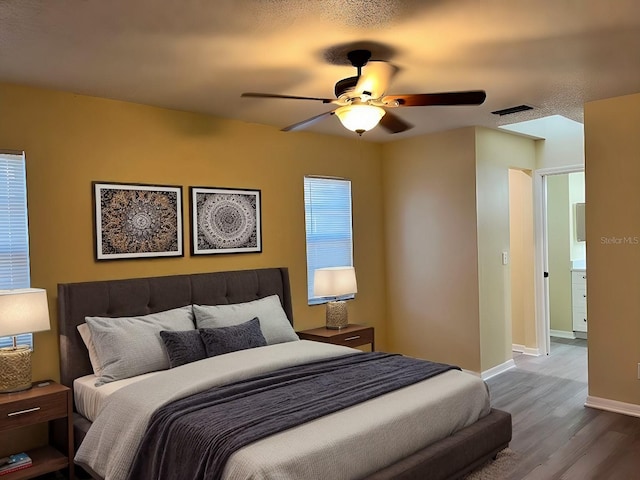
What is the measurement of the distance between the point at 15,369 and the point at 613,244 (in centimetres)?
430

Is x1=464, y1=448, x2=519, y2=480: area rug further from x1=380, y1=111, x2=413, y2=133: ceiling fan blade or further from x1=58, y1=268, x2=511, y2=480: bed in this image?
x1=380, y1=111, x2=413, y2=133: ceiling fan blade

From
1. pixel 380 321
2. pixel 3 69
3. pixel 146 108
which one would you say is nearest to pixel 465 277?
pixel 380 321

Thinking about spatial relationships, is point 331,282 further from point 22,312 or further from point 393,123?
point 22,312

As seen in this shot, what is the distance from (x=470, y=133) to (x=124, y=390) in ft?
12.5

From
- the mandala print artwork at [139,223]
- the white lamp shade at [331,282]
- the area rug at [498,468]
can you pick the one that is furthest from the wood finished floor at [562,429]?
the mandala print artwork at [139,223]

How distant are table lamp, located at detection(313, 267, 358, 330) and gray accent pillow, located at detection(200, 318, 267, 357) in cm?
104

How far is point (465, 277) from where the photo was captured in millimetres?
5090

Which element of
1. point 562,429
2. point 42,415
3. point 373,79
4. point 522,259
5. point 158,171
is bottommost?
point 562,429

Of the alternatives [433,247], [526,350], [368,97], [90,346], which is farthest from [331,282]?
[526,350]

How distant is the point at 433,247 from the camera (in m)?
5.35

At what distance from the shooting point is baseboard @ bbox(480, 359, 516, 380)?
5.09 m

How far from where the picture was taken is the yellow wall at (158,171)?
11.3ft

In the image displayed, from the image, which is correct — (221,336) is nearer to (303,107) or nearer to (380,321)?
(303,107)

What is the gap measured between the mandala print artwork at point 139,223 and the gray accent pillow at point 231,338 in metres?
0.83
